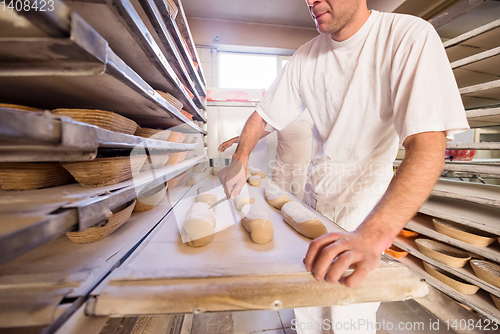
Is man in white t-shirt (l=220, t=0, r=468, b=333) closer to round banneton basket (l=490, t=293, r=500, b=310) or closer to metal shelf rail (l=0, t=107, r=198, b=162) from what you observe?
metal shelf rail (l=0, t=107, r=198, b=162)

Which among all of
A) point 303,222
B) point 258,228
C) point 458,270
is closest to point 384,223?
point 303,222

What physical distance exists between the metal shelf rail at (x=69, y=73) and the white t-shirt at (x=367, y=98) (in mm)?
825

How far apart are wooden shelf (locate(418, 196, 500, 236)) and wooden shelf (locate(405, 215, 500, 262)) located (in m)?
0.14

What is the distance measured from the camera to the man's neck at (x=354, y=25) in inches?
36.0

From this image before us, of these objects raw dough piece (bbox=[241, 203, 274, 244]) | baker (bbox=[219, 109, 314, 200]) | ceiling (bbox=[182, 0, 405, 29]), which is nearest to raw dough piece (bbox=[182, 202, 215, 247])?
raw dough piece (bbox=[241, 203, 274, 244])

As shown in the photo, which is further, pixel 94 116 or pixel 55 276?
pixel 94 116

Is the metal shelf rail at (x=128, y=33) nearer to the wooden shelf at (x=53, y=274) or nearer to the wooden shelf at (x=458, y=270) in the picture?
the wooden shelf at (x=53, y=274)

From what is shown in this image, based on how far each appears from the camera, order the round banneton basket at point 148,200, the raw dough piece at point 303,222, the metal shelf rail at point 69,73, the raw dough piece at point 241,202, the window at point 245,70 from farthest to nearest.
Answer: the window at point 245,70, the raw dough piece at point 241,202, the round banneton basket at point 148,200, the raw dough piece at point 303,222, the metal shelf rail at point 69,73

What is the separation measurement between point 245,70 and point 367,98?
355 centimetres

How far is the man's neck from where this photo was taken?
3.00 ft

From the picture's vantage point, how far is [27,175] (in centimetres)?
59

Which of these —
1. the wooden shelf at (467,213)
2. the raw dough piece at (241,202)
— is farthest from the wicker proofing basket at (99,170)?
the wooden shelf at (467,213)

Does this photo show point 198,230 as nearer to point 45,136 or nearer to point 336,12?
point 45,136

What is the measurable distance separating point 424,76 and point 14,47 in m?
1.19
